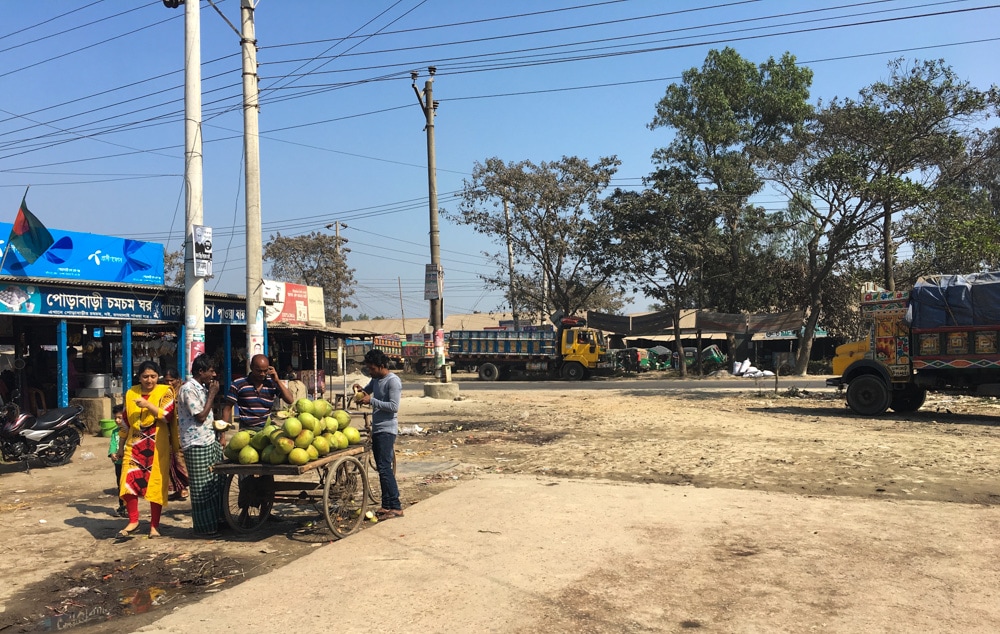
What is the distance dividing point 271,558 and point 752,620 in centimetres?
411

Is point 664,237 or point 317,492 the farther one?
point 664,237

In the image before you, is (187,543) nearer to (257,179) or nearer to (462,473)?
(462,473)

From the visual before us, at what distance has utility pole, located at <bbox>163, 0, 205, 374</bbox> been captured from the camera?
12.5 metres

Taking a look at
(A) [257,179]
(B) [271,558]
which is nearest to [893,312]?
(A) [257,179]

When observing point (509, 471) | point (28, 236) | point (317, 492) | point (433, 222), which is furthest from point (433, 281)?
point (317, 492)

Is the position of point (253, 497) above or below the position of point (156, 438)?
below

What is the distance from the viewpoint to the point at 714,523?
7.00 meters

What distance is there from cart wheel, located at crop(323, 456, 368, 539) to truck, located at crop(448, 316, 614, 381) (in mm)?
29232

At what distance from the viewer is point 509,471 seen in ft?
34.5

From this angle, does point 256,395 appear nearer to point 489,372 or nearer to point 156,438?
point 156,438

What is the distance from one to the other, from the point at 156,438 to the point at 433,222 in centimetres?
1455

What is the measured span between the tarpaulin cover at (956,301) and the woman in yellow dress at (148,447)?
1503cm

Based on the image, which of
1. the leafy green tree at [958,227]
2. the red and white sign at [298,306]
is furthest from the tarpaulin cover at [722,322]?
the red and white sign at [298,306]

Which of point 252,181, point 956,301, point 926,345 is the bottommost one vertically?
point 926,345
